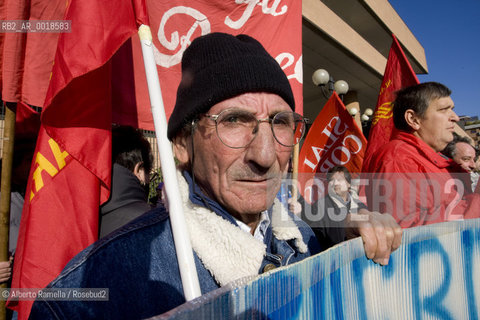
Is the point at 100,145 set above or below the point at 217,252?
above

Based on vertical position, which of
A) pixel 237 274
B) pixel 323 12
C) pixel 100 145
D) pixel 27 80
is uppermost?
pixel 323 12

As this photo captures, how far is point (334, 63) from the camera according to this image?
967cm

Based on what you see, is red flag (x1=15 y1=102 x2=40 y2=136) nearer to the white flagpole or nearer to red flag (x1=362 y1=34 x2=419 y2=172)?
the white flagpole

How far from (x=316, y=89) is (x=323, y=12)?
396 cm

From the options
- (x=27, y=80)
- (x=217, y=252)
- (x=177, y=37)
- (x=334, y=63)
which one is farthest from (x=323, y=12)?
(x=217, y=252)

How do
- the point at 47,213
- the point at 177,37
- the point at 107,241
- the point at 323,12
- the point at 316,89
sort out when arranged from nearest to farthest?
the point at 107,241, the point at 47,213, the point at 177,37, the point at 323,12, the point at 316,89

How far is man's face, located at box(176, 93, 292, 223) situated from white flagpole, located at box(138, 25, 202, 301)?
0.22m

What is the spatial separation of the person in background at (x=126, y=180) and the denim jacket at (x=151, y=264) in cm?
94

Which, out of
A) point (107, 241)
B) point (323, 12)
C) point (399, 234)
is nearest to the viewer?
point (107, 241)

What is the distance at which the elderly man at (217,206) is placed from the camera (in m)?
0.80

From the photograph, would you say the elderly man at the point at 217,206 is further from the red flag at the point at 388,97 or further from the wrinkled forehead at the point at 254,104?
the red flag at the point at 388,97

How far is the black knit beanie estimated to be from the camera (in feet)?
3.60

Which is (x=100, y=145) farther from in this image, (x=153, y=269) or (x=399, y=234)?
(x=399, y=234)

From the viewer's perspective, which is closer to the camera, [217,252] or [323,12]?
[217,252]
